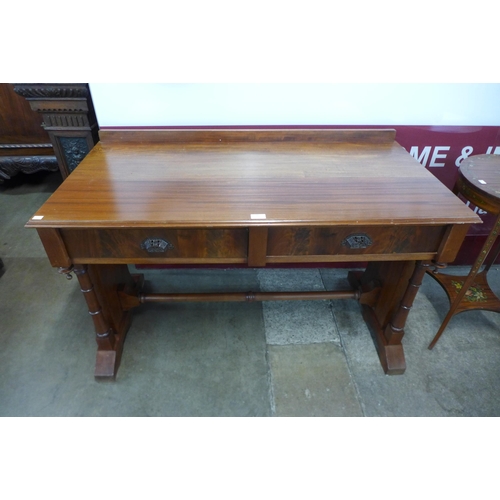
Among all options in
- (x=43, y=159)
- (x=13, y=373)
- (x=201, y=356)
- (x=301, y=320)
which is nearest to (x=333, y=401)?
(x=301, y=320)

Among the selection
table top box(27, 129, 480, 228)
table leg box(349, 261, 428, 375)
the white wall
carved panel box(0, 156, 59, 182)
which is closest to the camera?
table top box(27, 129, 480, 228)

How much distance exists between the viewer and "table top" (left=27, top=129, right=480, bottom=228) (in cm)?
107

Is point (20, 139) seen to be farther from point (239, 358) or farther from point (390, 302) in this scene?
point (390, 302)

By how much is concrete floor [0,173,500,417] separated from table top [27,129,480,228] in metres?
0.86

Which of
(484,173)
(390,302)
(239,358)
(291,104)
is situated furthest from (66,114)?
(484,173)

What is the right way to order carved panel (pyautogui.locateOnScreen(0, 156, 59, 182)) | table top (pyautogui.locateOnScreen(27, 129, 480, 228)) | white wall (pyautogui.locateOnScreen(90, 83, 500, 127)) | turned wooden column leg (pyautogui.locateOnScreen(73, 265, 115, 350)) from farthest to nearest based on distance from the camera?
1. carved panel (pyautogui.locateOnScreen(0, 156, 59, 182))
2. white wall (pyautogui.locateOnScreen(90, 83, 500, 127))
3. turned wooden column leg (pyautogui.locateOnScreen(73, 265, 115, 350))
4. table top (pyautogui.locateOnScreen(27, 129, 480, 228))

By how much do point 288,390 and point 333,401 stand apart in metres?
0.20

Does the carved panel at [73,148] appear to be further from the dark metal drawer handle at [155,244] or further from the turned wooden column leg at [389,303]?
the turned wooden column leg at [389,303]

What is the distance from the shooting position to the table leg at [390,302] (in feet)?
4.74

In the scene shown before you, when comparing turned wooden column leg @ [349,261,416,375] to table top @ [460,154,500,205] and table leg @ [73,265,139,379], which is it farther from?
table leg @ [73,265,139,379]

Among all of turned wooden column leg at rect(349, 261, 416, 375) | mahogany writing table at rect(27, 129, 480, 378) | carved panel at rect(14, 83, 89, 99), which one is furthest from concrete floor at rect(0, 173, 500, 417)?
carved panel at rect(14, 83, 89, 99)

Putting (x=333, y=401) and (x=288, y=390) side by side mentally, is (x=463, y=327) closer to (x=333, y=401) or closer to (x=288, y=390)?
(x=333, y=401)

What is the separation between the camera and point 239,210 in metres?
1.09

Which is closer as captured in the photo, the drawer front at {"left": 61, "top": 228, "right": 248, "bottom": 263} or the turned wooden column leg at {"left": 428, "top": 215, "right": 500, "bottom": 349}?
the drawer front at {"left": 61, "top": 228, "right": 248, "bottom": 263}
